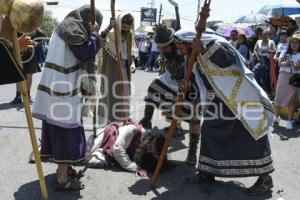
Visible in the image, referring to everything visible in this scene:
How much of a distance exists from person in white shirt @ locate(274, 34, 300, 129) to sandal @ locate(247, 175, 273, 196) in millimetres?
3532

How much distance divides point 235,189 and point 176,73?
1771mm

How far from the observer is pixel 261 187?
15.4 feet

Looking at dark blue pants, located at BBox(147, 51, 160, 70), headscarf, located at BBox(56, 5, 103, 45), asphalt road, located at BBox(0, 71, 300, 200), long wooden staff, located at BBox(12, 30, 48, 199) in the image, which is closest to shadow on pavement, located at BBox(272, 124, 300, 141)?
asphalt road, located at BBox(0, 71, 300, 200)

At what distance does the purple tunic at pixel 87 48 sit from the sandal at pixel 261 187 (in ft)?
6.93

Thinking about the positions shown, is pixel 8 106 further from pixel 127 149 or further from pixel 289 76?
pixel 289 76

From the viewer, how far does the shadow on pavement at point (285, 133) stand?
745 cm

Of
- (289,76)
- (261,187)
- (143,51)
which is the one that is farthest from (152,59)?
(261,187)

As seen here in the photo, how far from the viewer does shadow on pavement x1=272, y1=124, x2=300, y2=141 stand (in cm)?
745

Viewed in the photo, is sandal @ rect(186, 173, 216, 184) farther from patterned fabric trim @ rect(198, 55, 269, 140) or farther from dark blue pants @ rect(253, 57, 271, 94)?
dark blue pants @ rect(253, 57, 271, 94)

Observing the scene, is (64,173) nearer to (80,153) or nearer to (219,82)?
(80,153)

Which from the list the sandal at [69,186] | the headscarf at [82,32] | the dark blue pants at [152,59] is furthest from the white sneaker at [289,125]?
the dark blue pants at [152,59]

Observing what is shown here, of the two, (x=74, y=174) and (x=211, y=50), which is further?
(x=74, y=174)

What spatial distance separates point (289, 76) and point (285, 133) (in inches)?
46.6

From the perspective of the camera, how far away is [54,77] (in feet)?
14.7
